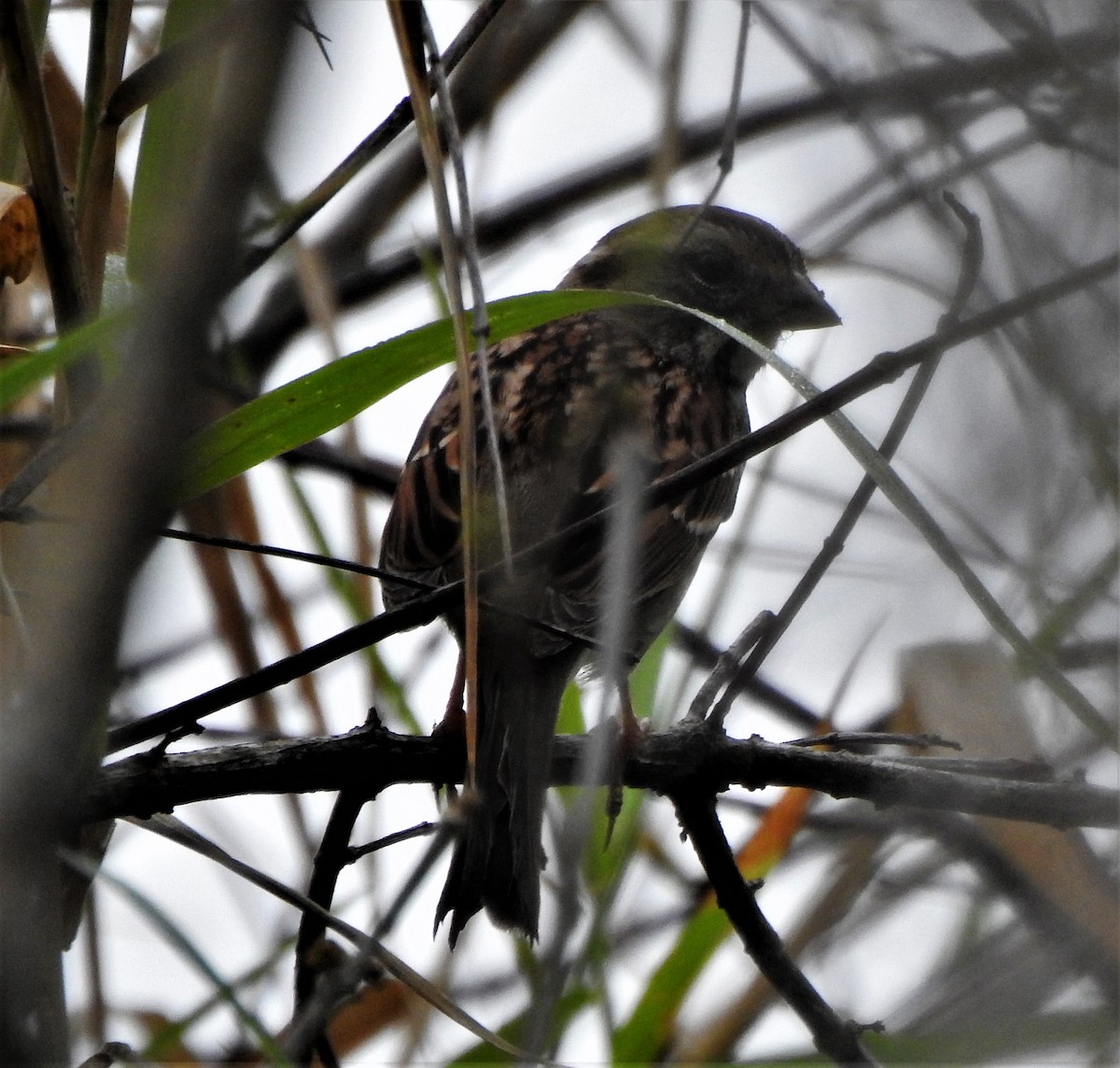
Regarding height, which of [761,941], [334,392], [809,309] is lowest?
[761,941]

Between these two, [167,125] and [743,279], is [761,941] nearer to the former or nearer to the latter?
[167,125]

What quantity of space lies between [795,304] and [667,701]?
140 centimetres

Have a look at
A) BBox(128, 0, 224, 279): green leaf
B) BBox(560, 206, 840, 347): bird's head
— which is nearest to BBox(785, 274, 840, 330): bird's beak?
BBox(560, 206, 840, 347): bird's head

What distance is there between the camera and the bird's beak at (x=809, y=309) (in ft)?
11.5

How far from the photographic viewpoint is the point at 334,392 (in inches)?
64.4

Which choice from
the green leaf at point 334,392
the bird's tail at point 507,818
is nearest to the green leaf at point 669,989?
the bird's tail at point 507,818

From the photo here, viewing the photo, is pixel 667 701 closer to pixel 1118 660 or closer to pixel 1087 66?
pixel 1118 660

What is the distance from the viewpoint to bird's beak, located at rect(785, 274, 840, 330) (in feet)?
11.5

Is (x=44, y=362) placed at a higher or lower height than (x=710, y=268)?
lower

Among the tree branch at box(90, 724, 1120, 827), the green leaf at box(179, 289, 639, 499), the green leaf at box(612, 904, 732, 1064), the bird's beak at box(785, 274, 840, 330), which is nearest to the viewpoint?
the green leaf at box(179, 289, 639, 499)

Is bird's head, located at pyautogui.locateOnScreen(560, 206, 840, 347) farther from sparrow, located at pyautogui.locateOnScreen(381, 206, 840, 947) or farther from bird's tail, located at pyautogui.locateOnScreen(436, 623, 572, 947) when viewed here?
bird's tail, located at pyautogui.locateOnScreen(436, 623, 572, 947)

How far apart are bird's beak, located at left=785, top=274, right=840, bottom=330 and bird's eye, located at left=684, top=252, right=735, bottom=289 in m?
0.16

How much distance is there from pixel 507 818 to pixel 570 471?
52 cm

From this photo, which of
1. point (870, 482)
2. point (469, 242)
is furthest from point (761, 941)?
point (469, 242)
